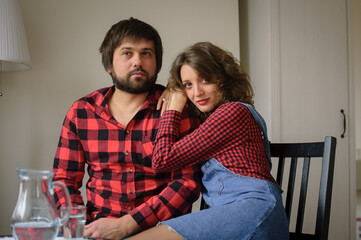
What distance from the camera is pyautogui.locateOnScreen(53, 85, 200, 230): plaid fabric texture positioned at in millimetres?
1464

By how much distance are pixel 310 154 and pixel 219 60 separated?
20.2 inches

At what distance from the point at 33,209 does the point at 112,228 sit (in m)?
0.65

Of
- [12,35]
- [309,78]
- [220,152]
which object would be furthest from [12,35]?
[309,78]

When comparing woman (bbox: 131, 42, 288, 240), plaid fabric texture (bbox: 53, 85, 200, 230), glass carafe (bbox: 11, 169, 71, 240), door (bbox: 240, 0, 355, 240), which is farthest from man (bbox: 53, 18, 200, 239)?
door (bbox: 240, 0, 355, 240)

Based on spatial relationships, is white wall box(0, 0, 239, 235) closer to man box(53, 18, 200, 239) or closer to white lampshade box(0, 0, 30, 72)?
white lampshade box(0, 0, 30, 72)

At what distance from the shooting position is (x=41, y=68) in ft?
7.20

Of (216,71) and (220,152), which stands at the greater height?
(216,71)

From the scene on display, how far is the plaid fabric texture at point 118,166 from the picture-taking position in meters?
1.46

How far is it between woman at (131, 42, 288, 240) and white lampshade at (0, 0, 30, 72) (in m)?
0.78

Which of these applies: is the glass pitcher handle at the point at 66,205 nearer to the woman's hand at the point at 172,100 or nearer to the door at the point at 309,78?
the woman's hand at the point at 172,100

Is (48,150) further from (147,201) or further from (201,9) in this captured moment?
(201,9)

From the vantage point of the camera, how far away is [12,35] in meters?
1.79

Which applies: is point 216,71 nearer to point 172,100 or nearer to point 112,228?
point 172,100

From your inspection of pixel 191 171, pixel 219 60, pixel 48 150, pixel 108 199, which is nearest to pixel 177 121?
pixel 191 171
